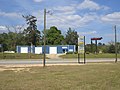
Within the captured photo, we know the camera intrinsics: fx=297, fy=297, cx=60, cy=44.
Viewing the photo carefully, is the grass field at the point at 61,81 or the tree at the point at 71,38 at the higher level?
the tree at the point at 71,38

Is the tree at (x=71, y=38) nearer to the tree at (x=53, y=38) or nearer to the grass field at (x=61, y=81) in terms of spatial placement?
the tree at (x=53, y=38)

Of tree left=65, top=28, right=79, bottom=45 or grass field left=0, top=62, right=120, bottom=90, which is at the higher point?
tree left=65, top=28, right=79, bottom=45

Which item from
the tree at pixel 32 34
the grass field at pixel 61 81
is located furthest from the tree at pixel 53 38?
the grass field at pixel 61 81

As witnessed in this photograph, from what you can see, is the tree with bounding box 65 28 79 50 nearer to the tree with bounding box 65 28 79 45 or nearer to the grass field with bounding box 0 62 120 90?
the tree with bounding box 65 28 79 45

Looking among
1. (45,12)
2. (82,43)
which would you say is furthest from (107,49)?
(45,12)

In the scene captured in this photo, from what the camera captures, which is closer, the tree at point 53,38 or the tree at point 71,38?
the tree at point 53,38

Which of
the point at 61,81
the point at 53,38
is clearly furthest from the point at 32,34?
the point at 61,81

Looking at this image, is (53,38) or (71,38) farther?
(71,38)

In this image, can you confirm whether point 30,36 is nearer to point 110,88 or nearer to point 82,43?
point 82,43

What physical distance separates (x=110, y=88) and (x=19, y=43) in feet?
380

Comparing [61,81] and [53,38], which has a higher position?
[53,38]

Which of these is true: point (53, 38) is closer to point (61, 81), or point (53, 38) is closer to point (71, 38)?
point (71, 38)

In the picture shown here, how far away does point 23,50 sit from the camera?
116688 mm

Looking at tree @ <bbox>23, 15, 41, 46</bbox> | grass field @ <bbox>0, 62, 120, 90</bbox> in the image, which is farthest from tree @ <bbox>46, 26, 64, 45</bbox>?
grass field @ <bbox>0, 62, 120, 90</bbox>
